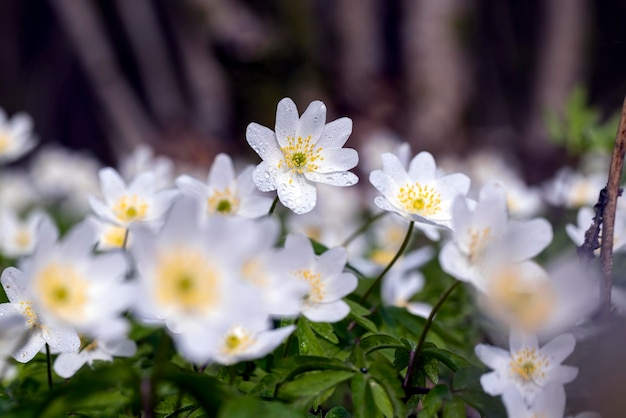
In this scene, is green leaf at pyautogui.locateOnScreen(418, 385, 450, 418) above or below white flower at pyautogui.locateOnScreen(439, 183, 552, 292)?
below

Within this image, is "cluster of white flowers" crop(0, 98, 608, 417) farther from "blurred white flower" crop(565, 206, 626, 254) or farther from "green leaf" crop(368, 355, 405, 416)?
"green leaf" crop(368, 355, 405, 416)

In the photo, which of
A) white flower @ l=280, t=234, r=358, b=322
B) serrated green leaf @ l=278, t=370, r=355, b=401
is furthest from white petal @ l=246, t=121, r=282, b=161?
serrated green leaf @ l=278, t=370, r=355, b=401

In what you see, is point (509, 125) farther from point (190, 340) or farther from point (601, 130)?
point (190, 340)

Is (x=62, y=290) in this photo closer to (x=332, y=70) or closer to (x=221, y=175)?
(x=221, y=175)

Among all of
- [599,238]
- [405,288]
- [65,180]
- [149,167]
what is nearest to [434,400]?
[599,238]

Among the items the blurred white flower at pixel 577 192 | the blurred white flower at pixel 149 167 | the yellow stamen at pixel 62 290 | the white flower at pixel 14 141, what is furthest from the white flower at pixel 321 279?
the white flower at pixel 14 141

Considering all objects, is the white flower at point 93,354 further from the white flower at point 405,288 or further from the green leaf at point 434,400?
the white flower at point 405,288

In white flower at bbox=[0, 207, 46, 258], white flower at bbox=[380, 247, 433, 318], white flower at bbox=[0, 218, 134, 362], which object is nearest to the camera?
white flower at bbox=[0, 218, 134, 362]
